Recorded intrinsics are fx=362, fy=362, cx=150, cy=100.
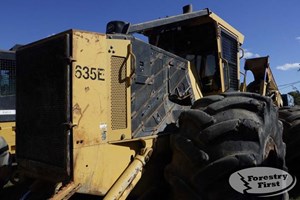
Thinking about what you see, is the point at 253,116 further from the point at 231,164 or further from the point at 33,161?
the point at 33,161

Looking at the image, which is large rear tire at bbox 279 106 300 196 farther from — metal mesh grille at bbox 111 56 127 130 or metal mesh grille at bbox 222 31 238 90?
metal mesh grille at bbox 111 56 127 130

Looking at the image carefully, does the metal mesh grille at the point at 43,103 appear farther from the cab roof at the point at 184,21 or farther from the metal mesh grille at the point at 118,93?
the cab roof at the point at 184,21

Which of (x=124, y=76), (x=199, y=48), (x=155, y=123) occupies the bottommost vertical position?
(x=155, y=123)

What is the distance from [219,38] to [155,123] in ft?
6.36

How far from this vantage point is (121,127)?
3639 mm

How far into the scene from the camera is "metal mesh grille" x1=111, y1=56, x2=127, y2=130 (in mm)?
3587

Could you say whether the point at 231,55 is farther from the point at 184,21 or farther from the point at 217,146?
the point at 217,146

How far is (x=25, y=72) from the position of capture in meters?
3.91

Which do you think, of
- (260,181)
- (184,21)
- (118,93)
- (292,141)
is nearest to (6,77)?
(184,21)

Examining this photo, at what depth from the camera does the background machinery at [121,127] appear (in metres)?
3.29

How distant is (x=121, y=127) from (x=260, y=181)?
1.45 metres

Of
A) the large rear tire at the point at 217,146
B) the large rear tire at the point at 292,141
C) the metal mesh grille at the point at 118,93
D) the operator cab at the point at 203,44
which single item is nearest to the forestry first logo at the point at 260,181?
the large rear tire at the point at 217,146

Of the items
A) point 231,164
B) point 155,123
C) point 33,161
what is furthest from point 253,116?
point 33,161

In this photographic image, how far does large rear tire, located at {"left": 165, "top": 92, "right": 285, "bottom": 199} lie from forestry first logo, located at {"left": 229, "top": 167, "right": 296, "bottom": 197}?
6 cm
